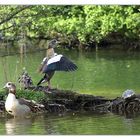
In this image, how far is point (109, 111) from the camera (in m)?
12.4

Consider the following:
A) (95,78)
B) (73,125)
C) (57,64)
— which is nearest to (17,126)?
(73,125)

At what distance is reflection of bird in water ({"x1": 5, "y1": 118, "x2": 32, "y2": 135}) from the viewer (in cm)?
1018

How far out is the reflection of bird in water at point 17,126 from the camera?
10.2 metres

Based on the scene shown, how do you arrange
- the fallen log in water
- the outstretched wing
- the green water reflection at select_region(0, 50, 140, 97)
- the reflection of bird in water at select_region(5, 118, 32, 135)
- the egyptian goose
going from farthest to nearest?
the green water reflection at select_region(0, 50, 140, 97) → the outstretched wing → the fallen log in water → the egyptian goose → the reflection of bird in water at select_region(5, 118, 32, 135)

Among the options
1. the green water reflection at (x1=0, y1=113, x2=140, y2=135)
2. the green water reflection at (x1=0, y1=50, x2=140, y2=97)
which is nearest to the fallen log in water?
the green water reflection at (x1=0, y1=113, x2=140, y2=135)

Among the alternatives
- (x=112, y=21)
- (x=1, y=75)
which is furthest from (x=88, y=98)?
(x=112, y=21)

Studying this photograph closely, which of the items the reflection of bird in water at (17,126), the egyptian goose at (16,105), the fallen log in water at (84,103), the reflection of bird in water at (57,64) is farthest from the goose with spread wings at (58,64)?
the reflection of bird in water at (17,126)

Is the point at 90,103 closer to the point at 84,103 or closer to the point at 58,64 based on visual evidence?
the point at 84,103

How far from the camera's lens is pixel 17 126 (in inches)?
426

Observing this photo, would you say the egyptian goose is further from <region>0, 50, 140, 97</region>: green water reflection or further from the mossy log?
<region>0, 50, 140, 97</region>: green water reflection

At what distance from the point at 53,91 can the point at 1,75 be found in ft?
21.2

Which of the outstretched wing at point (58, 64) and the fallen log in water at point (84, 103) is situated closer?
the fallen log in water at point (84, 103)

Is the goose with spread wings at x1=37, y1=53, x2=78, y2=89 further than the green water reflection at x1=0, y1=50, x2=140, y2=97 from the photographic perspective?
No

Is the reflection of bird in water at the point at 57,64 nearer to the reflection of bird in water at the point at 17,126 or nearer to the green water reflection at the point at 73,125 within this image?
the green water reflection at the point at 73,125
